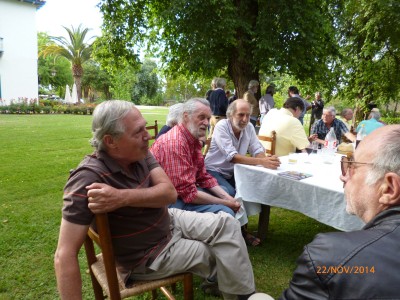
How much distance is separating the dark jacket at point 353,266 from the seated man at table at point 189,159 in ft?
5.13

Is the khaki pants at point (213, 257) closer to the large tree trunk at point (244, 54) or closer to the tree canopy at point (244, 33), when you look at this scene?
the tree canopy at point (244, 33)

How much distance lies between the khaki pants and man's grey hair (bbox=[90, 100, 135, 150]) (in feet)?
2.25

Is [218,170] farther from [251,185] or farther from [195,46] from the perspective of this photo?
[195,46]

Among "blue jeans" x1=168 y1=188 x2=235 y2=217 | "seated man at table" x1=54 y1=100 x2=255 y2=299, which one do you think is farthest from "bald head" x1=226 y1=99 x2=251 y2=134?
"seated man at table" x1=54 y1=100 x2=255 y2=299

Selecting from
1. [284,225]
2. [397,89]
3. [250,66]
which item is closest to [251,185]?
[284,225]

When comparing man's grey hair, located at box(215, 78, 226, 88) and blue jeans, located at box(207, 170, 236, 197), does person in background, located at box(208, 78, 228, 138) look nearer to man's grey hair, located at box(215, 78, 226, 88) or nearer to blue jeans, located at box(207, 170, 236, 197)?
man's grey hair, located at box(215, 78, 226, 88)

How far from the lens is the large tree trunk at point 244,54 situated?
7973mm

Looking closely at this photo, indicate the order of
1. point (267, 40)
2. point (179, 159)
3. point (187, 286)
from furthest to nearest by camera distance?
point (267, 40), point (179, 159), point (187, 286)

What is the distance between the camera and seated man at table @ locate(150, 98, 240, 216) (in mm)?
2322

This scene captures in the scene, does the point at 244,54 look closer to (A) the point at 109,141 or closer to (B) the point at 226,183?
(B) the point at 226,183

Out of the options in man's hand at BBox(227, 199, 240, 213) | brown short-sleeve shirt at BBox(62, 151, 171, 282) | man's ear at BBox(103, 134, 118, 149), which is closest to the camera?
brown short-sleeve shirt at BBox(62, 151, 171, 282)

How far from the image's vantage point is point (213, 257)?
1.81m

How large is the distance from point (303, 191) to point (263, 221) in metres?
0.94

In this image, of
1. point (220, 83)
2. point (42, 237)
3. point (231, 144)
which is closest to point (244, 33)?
point (220, 83)
